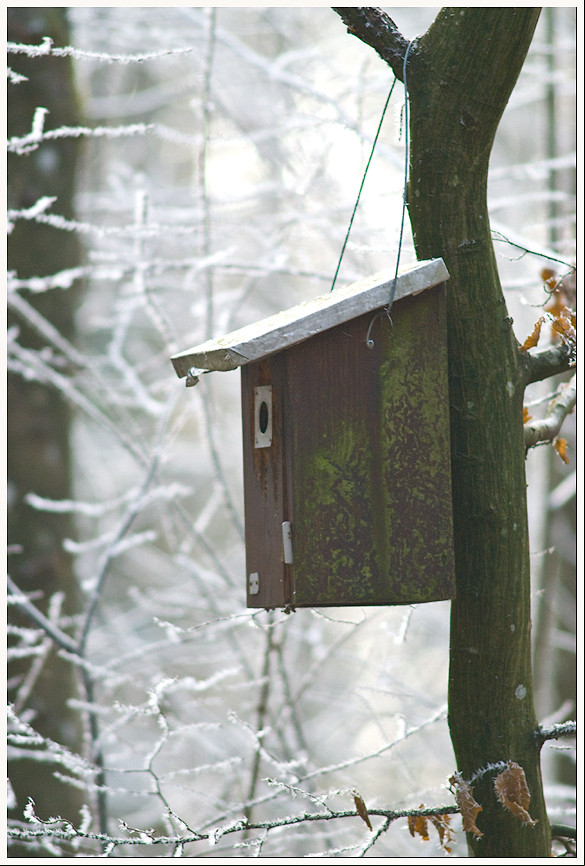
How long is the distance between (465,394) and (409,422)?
0.49ft

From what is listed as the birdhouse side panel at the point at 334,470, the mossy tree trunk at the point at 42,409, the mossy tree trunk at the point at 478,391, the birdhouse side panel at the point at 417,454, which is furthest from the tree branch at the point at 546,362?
the mossy tree trunk at the point at 42,409

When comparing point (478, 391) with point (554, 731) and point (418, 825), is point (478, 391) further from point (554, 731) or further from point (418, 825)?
point (418, 825)

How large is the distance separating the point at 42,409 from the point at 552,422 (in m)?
2.82

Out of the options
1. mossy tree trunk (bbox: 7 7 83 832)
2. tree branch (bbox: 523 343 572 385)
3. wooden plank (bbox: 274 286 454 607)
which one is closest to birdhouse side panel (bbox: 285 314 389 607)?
wooden plank (bbox: 274 286 454 607)

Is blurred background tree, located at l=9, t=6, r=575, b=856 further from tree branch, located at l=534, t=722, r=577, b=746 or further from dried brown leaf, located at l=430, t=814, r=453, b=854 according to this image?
tree branch, located at l=534, t=722, r=577, b=746

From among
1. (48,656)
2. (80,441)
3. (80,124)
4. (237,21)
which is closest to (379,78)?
(80,124)

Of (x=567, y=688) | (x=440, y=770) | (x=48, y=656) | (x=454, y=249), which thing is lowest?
(x=440, y=770)

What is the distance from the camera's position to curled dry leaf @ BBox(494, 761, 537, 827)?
1708mm

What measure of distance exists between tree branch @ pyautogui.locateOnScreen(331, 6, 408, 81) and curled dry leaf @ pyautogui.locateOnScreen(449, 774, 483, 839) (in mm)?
1501

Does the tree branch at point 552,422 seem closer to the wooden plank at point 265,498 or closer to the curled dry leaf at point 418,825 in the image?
the wooden plank at point 265,498

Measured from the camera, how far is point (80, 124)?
165 inches

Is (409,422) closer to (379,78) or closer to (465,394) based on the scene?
(465,394)

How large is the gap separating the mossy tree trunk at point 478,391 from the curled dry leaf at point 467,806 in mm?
64

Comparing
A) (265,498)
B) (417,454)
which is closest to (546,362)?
(417,454)
